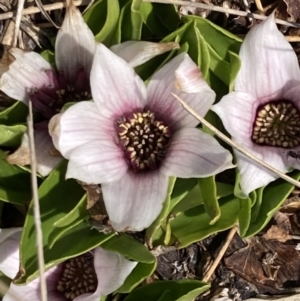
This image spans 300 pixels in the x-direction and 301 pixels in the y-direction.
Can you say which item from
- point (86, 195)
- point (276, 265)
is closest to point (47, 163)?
point (86, 195)

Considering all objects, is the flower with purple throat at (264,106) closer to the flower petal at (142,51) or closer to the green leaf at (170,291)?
the flower petal at (142,51)

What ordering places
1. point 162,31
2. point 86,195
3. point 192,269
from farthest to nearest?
point 192,269 → point 162,31 → point 86,195

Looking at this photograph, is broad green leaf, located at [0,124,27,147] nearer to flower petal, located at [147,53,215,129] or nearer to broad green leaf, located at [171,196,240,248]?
flower petal, located at [147,53,215,129]

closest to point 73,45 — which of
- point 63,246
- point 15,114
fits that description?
point 15,114

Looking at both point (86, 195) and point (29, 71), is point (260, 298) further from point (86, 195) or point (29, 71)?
point (29, 71)

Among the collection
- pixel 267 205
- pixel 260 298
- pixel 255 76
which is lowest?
pixel 260 298

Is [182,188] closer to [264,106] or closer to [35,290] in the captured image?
[264,106]
